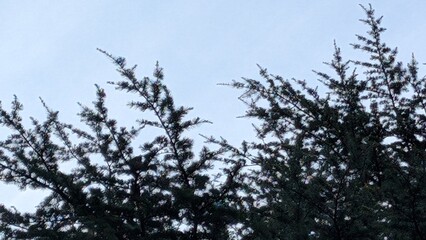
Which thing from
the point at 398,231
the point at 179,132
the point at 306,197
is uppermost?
the point at 179,132

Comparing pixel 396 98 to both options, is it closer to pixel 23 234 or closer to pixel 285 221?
pixel 285 221

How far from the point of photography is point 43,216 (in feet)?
24.3

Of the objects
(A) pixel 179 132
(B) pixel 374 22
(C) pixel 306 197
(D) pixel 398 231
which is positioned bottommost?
(D) pixel 398 231

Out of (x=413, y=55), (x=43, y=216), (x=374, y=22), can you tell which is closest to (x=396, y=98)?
(x=413, y=55)

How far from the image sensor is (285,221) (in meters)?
7.22

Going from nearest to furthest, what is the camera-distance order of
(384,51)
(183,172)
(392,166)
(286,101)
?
(392,166)
(183,172)
(286,101)
(384,51)

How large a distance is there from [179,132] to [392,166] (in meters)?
3.92

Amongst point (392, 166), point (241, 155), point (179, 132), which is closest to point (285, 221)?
point (241, 155)

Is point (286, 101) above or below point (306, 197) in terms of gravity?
above

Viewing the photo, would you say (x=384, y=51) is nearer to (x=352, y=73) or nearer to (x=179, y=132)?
(x=352, y=73)

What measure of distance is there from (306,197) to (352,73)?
418cm

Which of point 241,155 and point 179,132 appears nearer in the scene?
point 241,155

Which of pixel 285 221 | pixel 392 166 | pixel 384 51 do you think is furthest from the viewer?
pixel 384 51

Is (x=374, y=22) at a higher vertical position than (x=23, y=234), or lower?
higher
